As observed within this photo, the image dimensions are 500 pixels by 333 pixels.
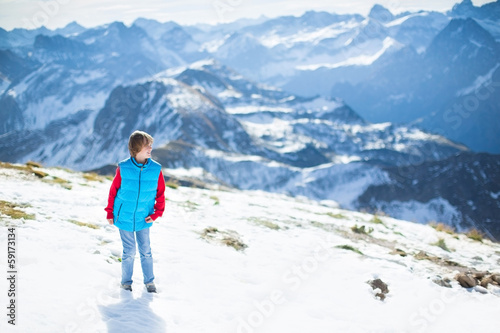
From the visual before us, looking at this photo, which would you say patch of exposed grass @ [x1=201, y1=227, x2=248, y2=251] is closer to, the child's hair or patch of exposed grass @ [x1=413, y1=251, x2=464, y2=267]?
the child's hair

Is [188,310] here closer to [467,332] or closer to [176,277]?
[176,277]

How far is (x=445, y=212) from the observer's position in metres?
105

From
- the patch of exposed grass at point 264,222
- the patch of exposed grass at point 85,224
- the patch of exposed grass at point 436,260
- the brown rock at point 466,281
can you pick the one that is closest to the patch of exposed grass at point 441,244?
the patch of exposed grass at point 436,260

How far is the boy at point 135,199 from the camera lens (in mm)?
6781

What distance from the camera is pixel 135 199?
692 cm

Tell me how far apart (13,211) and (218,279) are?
5.44m

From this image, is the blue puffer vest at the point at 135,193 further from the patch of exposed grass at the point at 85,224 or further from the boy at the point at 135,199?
the patch of exposed grass at the point at 85,224

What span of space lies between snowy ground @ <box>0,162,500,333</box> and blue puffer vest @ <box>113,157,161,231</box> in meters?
1.33

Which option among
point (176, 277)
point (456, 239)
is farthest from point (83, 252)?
point (456, 239)

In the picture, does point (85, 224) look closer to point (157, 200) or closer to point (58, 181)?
point (157, 200)

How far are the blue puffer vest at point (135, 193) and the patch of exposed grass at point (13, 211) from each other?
141 inches

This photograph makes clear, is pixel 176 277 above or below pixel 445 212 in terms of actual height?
above

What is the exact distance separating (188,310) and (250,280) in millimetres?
2284

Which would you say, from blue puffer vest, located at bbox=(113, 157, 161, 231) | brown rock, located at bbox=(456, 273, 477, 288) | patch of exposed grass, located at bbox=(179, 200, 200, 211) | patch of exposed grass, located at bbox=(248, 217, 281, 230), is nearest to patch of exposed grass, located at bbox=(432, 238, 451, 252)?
brown rock, located at bbox=(456, 273, 477, 288)
